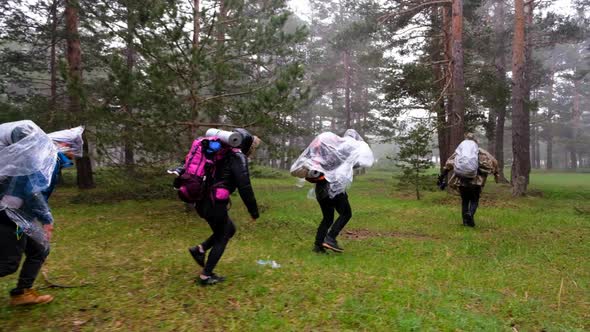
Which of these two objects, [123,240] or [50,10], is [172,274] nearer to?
[123,240]

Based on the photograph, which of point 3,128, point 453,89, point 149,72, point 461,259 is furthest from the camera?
point 453,89

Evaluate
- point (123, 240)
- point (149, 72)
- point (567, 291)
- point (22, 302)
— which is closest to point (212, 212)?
point (22, 302)

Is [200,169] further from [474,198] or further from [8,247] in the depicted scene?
[474,198]

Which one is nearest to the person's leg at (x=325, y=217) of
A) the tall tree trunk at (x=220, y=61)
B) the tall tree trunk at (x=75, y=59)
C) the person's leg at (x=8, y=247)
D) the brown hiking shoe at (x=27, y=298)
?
the brown hiking shoe at (x=27, y=298)

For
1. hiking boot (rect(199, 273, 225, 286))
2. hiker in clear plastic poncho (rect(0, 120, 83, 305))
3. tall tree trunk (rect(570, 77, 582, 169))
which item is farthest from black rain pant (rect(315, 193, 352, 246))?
tall tree trunk (rect(570, 77, 582, 169))

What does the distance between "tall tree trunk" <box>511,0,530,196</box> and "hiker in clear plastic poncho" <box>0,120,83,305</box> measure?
1355 centimetres

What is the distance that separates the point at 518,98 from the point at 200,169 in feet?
40.4

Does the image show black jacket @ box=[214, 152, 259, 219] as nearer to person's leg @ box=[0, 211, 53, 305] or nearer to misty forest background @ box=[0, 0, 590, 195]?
person's leg @ box=[0, 211, 53, 305]

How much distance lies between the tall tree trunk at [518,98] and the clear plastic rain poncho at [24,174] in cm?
1360

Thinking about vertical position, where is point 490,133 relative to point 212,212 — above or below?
above

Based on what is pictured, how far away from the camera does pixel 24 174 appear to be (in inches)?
136

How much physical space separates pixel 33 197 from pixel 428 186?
1247 cm

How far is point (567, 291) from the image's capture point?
4766mm

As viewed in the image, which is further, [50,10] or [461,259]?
[50,10]
